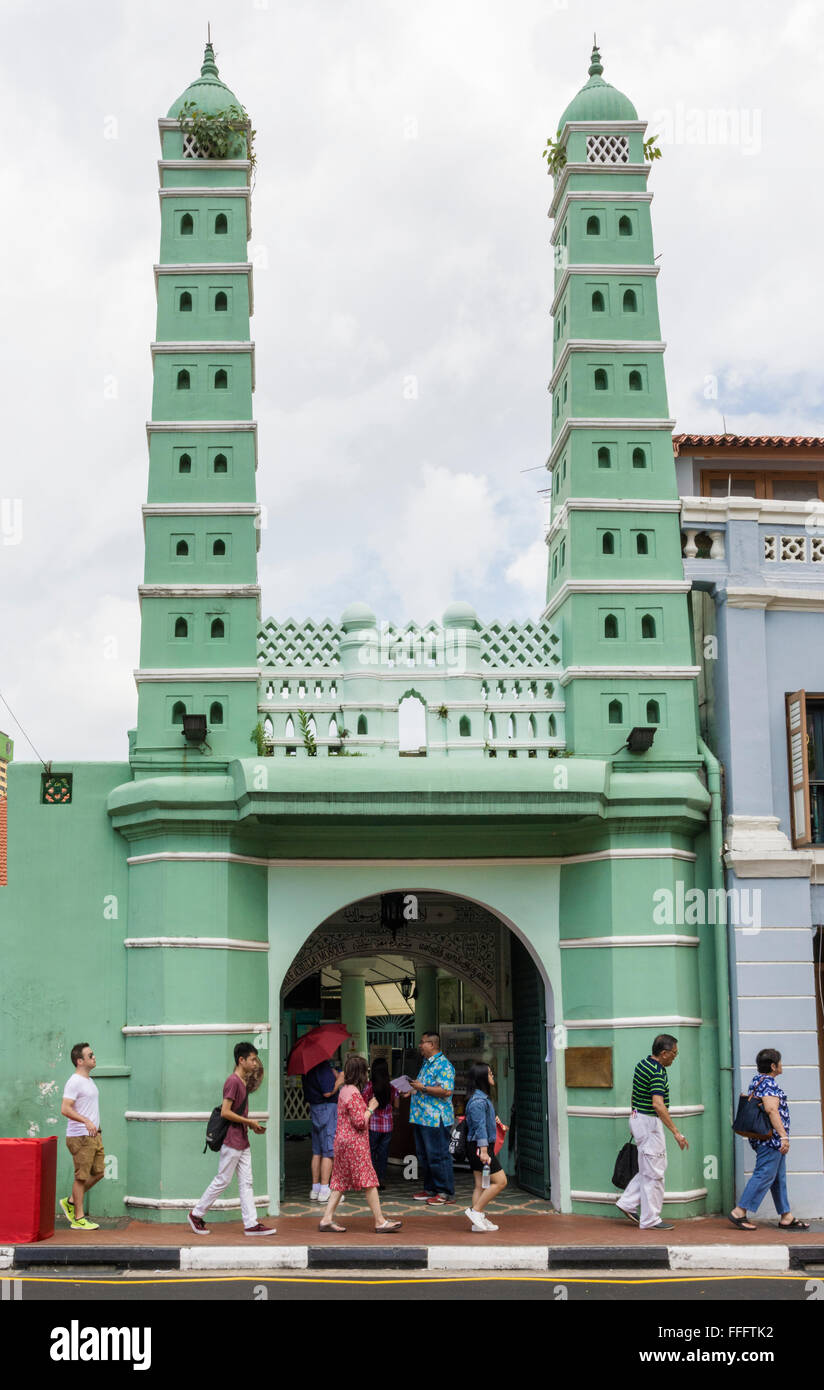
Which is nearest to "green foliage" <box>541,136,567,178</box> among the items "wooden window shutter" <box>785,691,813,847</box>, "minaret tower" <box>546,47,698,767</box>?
"minaret tower" <box>546,47,698,767</box>

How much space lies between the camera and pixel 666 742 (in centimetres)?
1447

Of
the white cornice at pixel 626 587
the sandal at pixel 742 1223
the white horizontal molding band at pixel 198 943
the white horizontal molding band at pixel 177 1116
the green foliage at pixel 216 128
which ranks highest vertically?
the green foliage at pixel 216 128

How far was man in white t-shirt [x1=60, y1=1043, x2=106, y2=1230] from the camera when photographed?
12.6 meters

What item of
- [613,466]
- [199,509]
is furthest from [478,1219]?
[613,466]

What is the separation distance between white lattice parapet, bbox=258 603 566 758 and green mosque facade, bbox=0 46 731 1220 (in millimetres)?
31

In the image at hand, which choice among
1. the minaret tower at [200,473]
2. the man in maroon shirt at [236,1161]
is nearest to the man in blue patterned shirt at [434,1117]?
the man in maroon shirt at [236,1161]

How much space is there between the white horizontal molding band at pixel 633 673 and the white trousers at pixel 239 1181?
5535 mm

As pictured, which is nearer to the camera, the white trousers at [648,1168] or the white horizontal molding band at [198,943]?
the white trousers at [648,1168]

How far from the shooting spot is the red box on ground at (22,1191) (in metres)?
11.8

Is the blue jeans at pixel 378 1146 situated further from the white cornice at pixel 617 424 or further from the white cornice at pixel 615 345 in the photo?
the white cornice at pixel 615 345

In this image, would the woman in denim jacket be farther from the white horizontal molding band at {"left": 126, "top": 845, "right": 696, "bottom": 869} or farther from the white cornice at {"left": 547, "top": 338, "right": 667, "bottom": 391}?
the white cornice at {"left": 547, "top": 338, "right": 667, "bottom": 391}

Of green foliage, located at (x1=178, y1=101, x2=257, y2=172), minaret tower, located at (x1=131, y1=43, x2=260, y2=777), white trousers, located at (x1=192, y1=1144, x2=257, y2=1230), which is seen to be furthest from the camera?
green foliage, located at (x1=178, y1=101, x2=257, y2=172)
